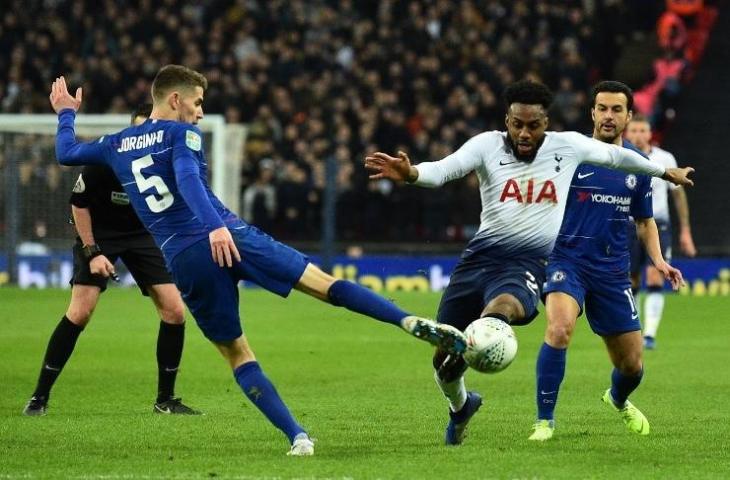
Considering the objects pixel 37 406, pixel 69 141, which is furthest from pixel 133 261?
pixel 69 141

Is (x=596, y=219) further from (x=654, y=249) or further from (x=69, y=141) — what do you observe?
(x=69, y=141)

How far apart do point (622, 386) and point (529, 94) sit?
217cm

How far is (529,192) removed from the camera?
8.27m

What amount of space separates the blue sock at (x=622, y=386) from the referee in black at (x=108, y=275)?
2.85 metres

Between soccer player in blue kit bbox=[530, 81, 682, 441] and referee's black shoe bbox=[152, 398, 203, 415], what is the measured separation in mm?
2582

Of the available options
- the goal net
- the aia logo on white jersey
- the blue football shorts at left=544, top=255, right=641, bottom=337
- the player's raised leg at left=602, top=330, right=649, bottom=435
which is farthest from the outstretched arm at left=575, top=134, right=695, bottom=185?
the goal net

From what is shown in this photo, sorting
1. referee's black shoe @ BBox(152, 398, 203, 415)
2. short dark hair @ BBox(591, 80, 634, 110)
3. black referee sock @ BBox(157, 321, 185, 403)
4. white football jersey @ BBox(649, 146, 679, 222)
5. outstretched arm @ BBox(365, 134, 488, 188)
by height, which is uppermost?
short dark hair @ BBox(591, 80, 634, 110)

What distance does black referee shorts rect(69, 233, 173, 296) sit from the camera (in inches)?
399

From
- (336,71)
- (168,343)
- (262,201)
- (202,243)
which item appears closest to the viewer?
(202,243)

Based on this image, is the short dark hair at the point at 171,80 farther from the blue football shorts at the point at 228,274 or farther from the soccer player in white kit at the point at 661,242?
the soccer player in white kit at the point at 661,242

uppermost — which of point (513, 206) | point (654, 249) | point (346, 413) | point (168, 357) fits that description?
point (513, 206)

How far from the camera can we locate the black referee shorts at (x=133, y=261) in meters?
10.1

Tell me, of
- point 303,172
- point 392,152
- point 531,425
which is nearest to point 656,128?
point 392,152

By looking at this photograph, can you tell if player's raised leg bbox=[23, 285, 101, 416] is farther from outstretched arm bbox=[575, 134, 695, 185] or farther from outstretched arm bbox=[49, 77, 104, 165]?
outstretched arm bbox=[575, 134, 695, 185]
